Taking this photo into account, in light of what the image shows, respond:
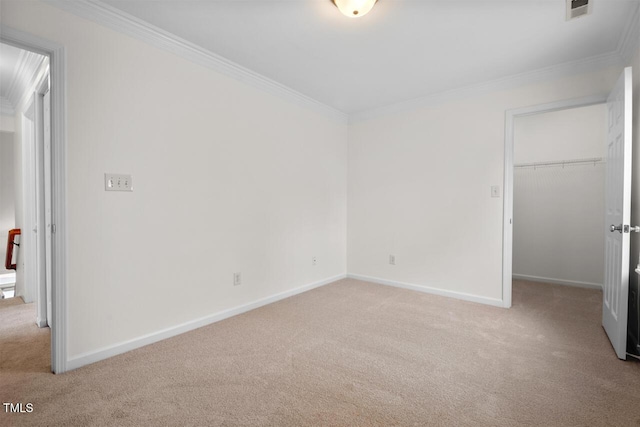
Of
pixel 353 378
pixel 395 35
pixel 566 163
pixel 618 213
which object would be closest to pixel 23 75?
pixel 395 35

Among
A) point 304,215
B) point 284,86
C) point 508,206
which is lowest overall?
point 304,215

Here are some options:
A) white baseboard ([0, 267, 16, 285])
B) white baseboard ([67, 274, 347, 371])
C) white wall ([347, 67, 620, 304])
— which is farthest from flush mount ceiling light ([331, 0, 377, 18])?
white baseboard ([0, 267, 16, 285])

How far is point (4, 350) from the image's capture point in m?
2.21

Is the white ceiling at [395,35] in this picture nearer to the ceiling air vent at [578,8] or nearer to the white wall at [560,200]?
the ceiling air vent at [578,8]

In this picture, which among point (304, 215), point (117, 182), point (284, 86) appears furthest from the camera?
point (304, 215)

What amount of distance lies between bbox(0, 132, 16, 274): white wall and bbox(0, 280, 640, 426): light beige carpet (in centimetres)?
348

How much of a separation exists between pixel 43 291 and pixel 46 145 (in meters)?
1.26

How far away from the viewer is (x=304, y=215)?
383 centimetres

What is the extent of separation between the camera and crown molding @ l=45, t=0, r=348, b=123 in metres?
2.00

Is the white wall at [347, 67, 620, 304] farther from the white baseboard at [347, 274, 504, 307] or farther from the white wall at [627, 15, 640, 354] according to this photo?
the white wall at [627, 15, 640, 354]

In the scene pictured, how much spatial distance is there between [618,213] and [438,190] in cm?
170

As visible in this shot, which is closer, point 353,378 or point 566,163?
point 353,378

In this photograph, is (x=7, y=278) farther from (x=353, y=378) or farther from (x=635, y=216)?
(x=635, y=216)

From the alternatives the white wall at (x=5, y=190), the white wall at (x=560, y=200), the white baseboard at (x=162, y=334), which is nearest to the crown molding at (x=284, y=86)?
the white wall at (x=560, y=200)
